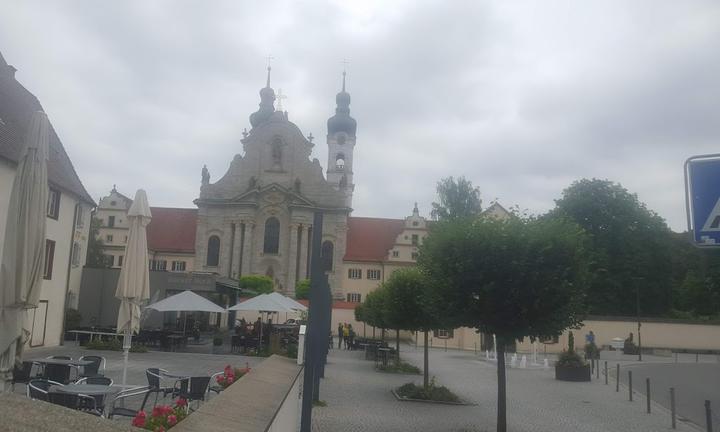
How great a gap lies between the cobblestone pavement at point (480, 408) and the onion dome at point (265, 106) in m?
64.8

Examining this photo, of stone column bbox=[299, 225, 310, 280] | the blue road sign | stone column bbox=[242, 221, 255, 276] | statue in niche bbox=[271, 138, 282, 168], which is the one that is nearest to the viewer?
the blue road sign

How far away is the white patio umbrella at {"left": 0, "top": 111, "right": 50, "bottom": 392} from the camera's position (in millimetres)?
9578

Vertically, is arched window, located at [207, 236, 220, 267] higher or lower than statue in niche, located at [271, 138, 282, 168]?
lower

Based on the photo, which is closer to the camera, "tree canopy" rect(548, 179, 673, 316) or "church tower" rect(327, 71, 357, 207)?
"tree canopy" rect(548, 179, 673, 316)

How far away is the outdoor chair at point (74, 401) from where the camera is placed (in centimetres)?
840

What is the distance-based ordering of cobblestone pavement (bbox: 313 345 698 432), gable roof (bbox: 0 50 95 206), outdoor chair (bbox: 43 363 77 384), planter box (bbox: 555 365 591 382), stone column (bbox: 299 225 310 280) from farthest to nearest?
1. stone column (bbox: 299 225 310 280)
2. gable roof (bbox: 0 50 95 206)
3. planter box (bbox: 555 365 591 382)
4. cobblestone pavement (bbox: 313 345 698 432)
5. outdoor chair (bbox: 43 363 77 384)

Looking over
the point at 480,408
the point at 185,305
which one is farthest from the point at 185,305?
the point at 480,408

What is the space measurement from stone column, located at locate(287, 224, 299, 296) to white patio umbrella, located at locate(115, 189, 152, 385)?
157ft

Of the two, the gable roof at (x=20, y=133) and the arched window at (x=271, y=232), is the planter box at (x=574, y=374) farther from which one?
the arched window at (x=271, y=232)

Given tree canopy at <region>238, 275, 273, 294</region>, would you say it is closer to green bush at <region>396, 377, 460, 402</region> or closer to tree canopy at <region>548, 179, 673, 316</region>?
tree canopy at <region>548, 179, 673, 316</region>

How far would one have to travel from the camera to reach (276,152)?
66062mm

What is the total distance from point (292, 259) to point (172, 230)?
16.6 metres

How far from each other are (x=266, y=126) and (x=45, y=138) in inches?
2234

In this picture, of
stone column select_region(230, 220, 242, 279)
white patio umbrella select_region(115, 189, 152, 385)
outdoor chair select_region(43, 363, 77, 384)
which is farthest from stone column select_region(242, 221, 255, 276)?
outdoor chair select_region(43, 363, 77, 384)
